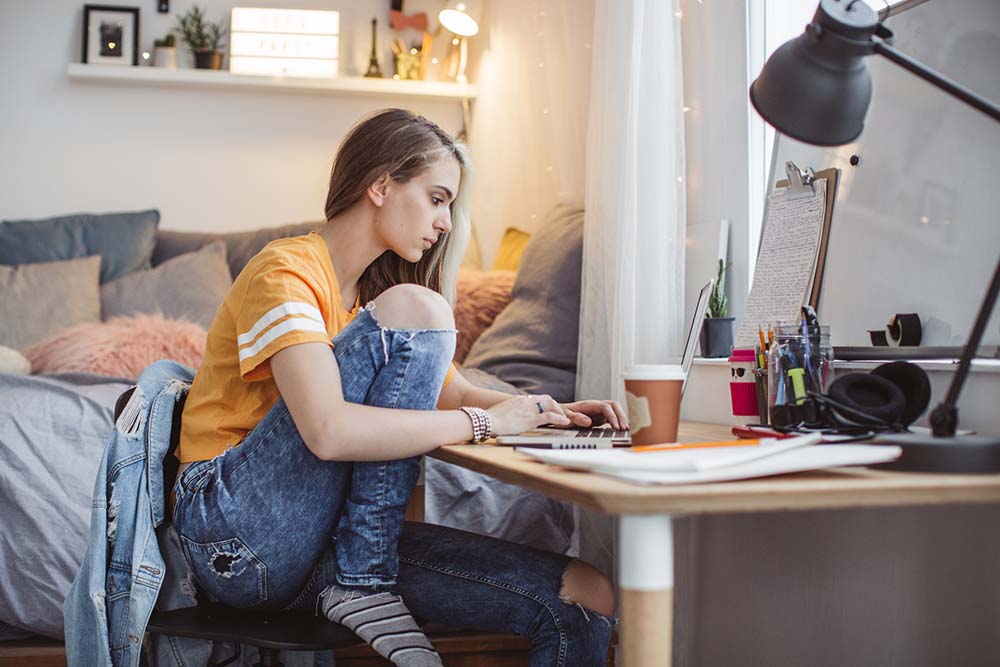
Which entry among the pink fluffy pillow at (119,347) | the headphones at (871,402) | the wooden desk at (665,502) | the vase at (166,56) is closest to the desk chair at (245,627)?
the wooden desk at (665,502)

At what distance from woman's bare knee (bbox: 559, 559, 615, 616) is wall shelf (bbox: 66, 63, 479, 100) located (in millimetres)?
2788

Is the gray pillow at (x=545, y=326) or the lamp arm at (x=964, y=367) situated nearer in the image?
the lamp arm at (x=964, y=367)

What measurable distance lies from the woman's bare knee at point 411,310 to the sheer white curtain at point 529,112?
147cm

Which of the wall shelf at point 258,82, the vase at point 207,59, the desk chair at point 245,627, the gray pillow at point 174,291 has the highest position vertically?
the vase at point 207,59

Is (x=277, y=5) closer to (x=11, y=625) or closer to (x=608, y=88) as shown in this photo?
(x=608, y=88)

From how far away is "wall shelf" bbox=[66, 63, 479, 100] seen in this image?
3.60 m

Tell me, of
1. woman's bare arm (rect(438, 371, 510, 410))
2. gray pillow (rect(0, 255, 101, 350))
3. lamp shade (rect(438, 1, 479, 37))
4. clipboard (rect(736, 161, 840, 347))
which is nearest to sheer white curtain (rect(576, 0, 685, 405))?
clipboard (rect(736, 161, 840, 347))

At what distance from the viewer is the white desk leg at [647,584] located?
0.76m

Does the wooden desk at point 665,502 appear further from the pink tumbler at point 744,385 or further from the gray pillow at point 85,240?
the gray pillow at point 85,240

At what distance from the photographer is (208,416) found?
1333mm

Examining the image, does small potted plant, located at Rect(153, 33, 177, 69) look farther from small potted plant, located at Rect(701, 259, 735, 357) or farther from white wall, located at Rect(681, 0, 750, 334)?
small potted plant, located at Rect(701, 259, 735, 357)

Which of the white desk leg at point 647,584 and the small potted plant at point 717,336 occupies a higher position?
the small potted plant at point 717,336

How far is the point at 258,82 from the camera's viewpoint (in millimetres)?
3680

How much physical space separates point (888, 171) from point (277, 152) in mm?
2869
